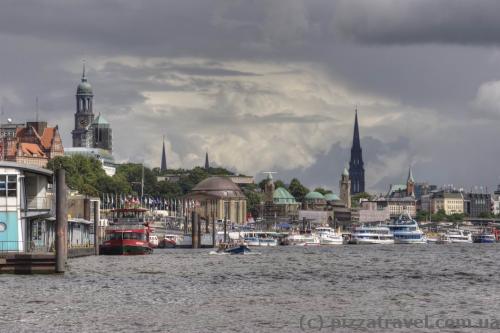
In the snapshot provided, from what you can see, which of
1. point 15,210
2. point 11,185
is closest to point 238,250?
point 15,210

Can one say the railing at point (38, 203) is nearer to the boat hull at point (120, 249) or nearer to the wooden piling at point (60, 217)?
the wooden piling at point (60, 217)

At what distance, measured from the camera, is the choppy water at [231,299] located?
64125mm

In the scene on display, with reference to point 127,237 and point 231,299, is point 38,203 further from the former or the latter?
point 127,237

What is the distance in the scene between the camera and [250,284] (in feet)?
305

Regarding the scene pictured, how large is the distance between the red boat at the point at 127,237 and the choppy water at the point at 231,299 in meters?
46.1

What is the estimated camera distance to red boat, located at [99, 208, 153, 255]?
525 feet

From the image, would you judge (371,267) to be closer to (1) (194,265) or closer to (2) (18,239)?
(1) (194,265)

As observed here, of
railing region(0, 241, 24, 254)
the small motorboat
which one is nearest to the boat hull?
the small motorboat

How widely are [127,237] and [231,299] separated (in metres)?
86.1

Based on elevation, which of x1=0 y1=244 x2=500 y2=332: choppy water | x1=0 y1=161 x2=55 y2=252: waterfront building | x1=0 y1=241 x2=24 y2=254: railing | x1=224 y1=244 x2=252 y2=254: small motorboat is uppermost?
x1=0 y1=161 x2=55 y2=252: waterfront building

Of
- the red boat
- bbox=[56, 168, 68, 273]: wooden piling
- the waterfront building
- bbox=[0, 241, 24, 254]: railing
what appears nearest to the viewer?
bbox=[56, 168, 68, 273]: wooden piling

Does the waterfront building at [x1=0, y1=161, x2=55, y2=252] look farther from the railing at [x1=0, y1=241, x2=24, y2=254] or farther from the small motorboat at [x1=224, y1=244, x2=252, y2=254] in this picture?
the small motorboat at [x1=224, y1=244, x2=252, y2=254]

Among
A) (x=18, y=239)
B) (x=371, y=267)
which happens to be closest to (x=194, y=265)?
(x=371, y=267)

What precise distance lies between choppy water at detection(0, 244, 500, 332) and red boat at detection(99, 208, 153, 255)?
4607 cm
